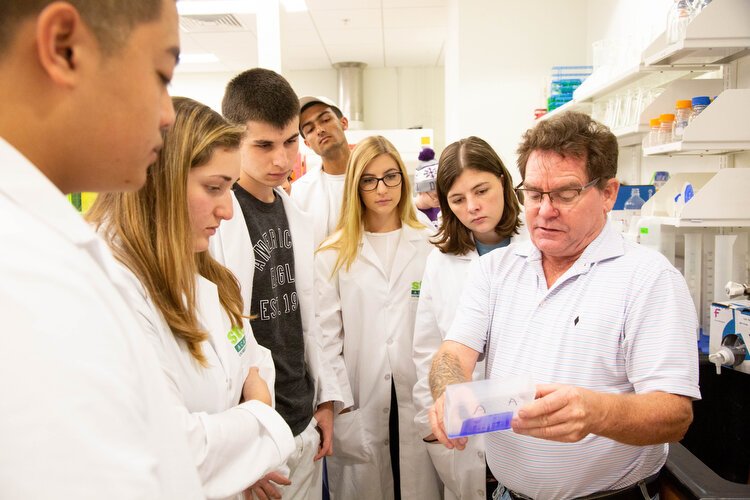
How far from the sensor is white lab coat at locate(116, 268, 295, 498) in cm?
97

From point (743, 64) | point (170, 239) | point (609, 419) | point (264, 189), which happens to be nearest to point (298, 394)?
point (264, 189)

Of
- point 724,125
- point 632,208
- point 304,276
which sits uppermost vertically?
point 724,125

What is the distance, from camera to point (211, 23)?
5.84 meters

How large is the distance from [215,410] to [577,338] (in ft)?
2.65

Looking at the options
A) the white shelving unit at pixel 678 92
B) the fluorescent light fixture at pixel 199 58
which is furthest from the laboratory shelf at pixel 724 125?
the fluorescent light fixture at pixel 199 58

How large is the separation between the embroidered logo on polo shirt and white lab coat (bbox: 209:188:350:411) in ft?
1.29

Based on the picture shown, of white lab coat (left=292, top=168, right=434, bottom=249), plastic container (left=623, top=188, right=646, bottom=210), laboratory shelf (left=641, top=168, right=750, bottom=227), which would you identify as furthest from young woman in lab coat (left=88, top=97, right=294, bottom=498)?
plastic container (left=623, top=188, right=646, bottom=210)

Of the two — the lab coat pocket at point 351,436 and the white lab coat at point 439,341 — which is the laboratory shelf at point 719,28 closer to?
the white lab coat at point 439,341

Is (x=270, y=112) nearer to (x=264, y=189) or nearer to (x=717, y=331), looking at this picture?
(x=264, y=189)

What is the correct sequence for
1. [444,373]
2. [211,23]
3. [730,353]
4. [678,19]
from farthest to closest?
1. [211,23]
2. [678,19]
3. [730,353]
4. [444,373]

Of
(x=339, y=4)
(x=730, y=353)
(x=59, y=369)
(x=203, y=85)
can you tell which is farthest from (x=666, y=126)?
(x=203, y=85)

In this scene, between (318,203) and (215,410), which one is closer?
(215,410)

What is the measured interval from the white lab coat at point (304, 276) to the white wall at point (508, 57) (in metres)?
2.97

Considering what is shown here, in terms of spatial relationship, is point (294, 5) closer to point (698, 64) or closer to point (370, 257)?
point (370, 257)
